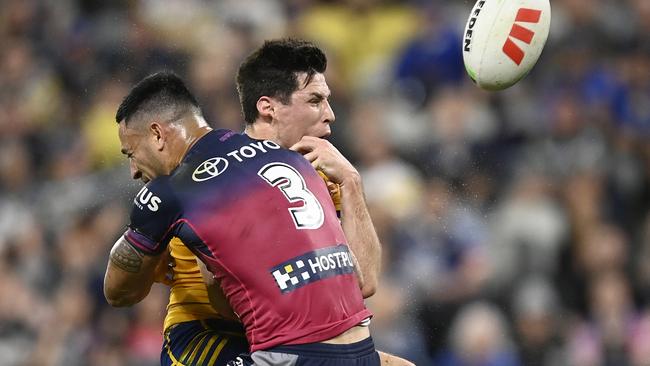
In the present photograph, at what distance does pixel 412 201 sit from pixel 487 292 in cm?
111

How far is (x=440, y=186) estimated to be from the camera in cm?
1074

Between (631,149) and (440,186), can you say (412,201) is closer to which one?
(440,186)

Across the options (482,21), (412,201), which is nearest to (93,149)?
(412,201)

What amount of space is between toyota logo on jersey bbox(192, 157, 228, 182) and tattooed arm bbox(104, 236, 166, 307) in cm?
45

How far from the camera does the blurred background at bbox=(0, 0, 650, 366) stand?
9859mm

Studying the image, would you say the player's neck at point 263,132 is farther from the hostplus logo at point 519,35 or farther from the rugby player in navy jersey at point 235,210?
the hostplus logo at point 519,35

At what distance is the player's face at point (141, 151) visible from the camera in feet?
18.5

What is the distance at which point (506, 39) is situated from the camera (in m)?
6.23

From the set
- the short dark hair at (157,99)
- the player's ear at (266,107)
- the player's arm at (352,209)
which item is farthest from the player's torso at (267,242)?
the player's ear at (266,107)

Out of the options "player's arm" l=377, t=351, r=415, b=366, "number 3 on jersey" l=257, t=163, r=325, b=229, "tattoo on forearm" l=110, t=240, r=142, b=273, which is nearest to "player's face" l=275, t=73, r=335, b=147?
"number 3 on jersey" l=257, t=163, r=325, b=229

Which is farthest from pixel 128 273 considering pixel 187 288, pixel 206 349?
pixel 206 349

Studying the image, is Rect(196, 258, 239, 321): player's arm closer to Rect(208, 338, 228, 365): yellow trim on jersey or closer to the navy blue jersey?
the navy blue jersey

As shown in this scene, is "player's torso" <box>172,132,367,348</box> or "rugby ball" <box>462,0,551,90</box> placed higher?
"rugby ball" <box>462,0,551,90</box>

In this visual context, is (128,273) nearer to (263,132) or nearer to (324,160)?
(263,132)
